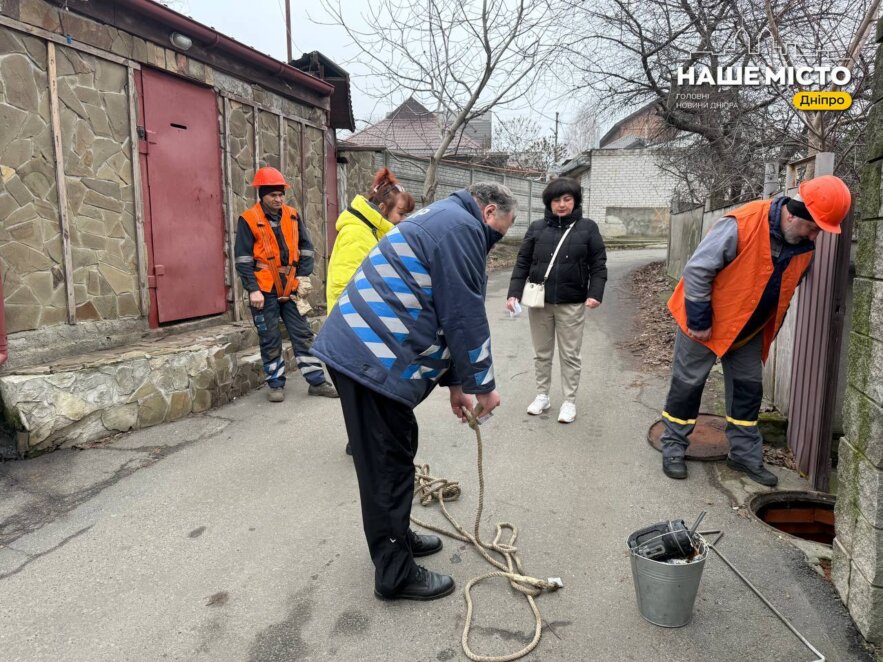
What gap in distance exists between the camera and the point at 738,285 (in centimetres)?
377

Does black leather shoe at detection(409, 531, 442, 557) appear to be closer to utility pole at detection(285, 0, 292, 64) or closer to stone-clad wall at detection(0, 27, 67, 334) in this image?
stone-clad wall at detection(0, 27, 67, 334)

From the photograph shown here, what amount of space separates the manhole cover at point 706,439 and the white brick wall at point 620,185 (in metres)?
23.3

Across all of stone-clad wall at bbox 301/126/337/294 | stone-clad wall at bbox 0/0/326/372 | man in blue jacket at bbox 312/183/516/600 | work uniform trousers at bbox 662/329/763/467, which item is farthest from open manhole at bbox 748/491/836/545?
stone-clad wall at bbox 301/126/337/294

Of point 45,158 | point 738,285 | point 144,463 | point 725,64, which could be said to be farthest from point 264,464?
point 725,64

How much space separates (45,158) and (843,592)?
5926 mm

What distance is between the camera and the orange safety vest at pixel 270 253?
5598mm

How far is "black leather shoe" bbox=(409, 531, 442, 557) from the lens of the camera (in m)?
3.20

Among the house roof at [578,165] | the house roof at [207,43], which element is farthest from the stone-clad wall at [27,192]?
the house roof at [578,165]

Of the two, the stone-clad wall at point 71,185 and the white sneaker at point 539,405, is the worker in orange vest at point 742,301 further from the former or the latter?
the stone-clad wall at point 71,185

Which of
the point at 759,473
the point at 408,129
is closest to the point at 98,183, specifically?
the point at 759,473

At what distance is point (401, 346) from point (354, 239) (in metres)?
1.70

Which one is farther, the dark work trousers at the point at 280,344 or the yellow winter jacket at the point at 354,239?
the dark work trousers at the point at 280,344

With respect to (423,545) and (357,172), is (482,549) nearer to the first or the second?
(423,545)

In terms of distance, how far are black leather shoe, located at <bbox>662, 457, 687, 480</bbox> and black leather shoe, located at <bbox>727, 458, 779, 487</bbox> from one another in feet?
1.12
